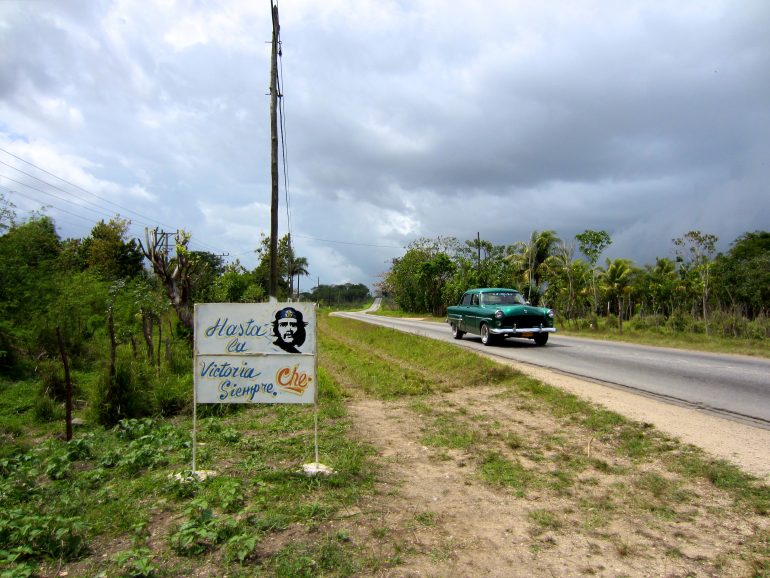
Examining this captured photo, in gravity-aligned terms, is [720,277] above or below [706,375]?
above

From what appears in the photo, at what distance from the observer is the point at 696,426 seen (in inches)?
250

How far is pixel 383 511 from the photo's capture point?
3.99m

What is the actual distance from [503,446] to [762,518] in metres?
2.39

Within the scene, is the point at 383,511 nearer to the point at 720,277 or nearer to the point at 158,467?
the point at 158,467

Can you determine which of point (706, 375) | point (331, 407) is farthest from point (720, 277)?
point (331, 407)

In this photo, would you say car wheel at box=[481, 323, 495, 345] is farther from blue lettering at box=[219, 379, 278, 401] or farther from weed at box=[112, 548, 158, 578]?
weed at box=[112, 548, 158, 578]

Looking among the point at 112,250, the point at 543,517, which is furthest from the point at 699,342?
the point at 112,250

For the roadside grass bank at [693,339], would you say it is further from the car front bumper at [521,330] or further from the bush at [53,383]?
the bush at [53,383]

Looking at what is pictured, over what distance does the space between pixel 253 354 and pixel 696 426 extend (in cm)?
528

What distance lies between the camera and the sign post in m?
5.23

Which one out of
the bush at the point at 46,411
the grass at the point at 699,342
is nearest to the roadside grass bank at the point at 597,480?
the bush at the point at 46,411

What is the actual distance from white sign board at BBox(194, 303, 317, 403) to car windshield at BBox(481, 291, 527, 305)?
506 inches

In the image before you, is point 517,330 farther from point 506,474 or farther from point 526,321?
point 506,474

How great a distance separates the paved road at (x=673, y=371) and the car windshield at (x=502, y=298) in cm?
142
